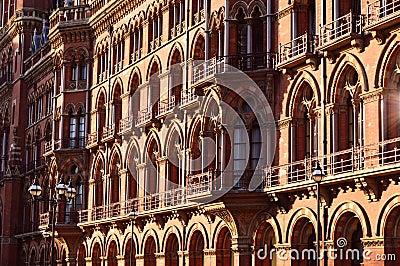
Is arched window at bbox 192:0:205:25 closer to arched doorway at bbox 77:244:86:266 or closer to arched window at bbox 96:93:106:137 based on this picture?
arched window at bbox 96:93:106:137

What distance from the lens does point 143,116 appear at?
54812 mm

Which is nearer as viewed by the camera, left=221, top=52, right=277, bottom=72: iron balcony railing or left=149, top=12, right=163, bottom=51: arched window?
left=221, top=52, right=277, bottom=72: iron balcony railing

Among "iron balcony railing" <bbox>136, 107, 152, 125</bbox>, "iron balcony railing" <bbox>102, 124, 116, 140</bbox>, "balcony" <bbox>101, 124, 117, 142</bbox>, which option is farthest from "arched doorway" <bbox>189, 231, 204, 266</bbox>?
"iron balcony railing" <bbox>102, 124, 116, 140</bbox>

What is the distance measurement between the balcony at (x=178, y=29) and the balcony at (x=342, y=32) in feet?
47.5

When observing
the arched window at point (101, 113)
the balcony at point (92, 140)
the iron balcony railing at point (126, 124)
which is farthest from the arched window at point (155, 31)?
the balcony at point (92, 140)

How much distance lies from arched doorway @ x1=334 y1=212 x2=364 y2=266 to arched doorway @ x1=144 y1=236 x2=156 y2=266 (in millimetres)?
20038

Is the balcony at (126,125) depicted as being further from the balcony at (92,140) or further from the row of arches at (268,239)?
the row of arches at (268,239)

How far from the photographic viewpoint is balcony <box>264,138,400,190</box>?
3196 cm

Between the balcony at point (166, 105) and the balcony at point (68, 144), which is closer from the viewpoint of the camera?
the balcony at point (166, 105)

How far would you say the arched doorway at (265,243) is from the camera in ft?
133

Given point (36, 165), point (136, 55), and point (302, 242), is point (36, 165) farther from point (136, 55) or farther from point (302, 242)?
point (302, 242)

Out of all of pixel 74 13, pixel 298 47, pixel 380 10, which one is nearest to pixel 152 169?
pixel 74 13

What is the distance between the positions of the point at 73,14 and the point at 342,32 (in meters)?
33.5

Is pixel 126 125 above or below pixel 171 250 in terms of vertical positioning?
above
